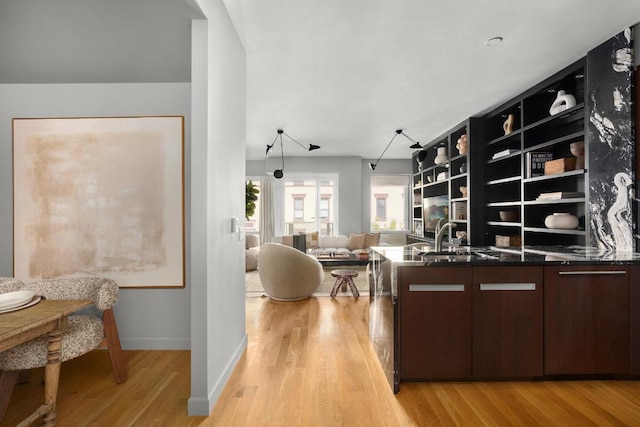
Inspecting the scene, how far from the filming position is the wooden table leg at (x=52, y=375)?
1.71 m

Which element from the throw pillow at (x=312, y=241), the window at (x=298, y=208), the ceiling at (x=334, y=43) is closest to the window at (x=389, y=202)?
the window at (x=298, y=208)

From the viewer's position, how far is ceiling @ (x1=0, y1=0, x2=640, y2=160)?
1.94 m

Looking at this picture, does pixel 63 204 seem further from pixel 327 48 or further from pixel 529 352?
pixel 529 352

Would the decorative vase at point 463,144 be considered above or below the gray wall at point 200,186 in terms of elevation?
above

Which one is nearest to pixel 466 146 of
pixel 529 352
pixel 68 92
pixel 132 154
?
pixel 529 352

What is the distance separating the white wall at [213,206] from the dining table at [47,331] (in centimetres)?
70

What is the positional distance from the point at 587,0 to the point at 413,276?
2364 mm

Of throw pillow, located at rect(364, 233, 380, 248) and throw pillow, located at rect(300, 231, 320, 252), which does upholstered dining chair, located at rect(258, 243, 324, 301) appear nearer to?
throw pillow, located at rect(300, 231, 320, 252)

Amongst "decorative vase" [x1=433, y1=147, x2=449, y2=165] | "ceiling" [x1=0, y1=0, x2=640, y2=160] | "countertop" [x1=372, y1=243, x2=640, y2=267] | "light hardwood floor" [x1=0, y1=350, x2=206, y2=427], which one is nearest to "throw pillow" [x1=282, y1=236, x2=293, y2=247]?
"ceiling" [x1=0, y1=0, x2=640, y2=160]

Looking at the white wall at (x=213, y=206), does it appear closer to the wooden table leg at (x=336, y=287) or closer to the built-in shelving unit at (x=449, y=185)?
the wooden table leg at (x=336, y=287)

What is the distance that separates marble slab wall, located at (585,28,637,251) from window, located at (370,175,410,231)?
560 cm

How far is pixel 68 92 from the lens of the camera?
2.68 m

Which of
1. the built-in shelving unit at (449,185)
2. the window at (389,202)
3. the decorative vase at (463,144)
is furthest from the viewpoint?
the window at (389,202)

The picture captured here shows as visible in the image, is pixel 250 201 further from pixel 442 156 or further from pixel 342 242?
pixel 442 156
